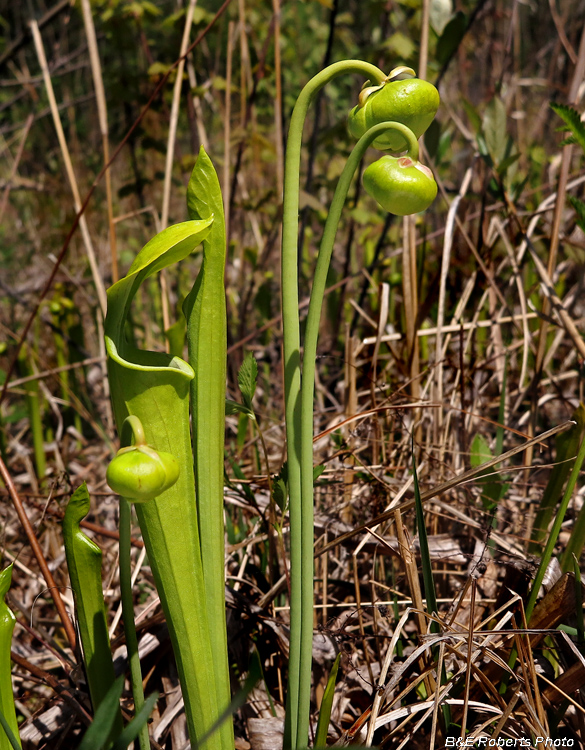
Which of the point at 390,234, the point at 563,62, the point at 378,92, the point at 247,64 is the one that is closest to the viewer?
the point at 378,92

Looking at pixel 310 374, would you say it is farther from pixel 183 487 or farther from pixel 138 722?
pixel 138 722

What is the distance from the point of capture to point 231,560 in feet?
3.75

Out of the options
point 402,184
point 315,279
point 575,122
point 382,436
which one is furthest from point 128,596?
point 575,122

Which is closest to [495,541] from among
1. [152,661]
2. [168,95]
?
[152,661]

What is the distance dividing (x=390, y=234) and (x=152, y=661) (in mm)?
1556

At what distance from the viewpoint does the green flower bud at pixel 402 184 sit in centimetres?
51

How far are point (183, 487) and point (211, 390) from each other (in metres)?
0.10

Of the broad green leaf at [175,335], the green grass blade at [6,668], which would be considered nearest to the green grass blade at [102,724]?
the green grass blade at [6,668]

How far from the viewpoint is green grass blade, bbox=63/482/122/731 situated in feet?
1.97

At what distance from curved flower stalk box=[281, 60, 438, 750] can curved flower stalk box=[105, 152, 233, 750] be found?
3.0 inches

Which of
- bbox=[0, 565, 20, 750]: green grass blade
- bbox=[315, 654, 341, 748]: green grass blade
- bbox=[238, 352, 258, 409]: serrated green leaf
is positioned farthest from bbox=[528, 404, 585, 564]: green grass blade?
bbox=[0, 565, 20, 750]: green grass blade

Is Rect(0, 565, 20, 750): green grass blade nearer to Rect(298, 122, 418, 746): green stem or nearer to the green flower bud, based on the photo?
Rect(298, 122, 418, 746): green stem

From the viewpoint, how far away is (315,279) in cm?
58

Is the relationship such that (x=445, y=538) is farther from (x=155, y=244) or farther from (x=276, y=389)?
(x=276, y=389)
